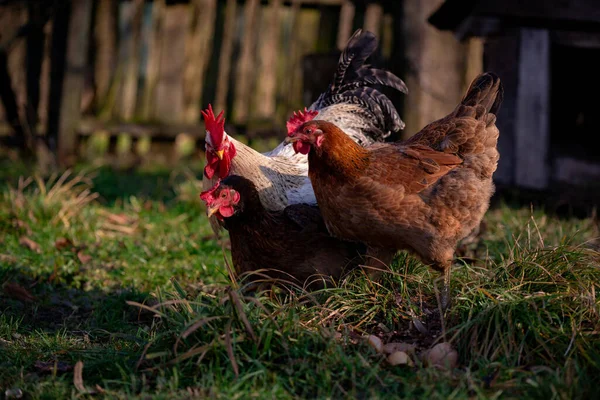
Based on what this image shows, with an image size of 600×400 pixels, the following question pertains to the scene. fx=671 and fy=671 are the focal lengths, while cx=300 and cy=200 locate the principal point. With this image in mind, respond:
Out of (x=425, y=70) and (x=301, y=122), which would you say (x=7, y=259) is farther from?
(x=425, y=70)

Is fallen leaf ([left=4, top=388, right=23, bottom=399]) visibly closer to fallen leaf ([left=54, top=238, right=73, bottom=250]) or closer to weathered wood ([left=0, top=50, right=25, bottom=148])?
fallen leaf ([left=54, top=238, right=73, bottom=250])

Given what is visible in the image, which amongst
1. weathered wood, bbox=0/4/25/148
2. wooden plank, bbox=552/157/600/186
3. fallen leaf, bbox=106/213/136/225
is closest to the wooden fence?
weathered wood, bbox=0/4/25/148

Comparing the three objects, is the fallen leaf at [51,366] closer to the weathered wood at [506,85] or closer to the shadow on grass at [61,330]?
the shadow on grass at [61,330]

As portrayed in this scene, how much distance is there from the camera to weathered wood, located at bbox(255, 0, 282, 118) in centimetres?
926

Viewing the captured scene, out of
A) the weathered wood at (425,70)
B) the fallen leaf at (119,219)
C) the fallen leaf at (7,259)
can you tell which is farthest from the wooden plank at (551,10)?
the fallen leaf at (7,259)

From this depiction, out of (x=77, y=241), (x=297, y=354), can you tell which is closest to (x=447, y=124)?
(x=297, y=354)

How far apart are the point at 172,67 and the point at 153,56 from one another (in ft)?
1.10

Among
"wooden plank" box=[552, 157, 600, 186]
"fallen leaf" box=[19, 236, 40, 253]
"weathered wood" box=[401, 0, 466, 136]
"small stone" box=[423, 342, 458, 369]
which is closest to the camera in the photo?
"small stone" box=[423, 342, 458, 369]

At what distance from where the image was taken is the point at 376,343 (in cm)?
309

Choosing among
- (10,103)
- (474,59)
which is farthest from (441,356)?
(10,103)

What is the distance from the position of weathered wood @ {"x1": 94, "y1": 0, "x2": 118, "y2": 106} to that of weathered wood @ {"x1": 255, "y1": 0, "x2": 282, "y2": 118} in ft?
6.78

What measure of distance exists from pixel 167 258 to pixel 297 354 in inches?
98.4

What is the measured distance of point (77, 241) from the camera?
547cm

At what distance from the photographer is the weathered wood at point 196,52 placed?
920cm
